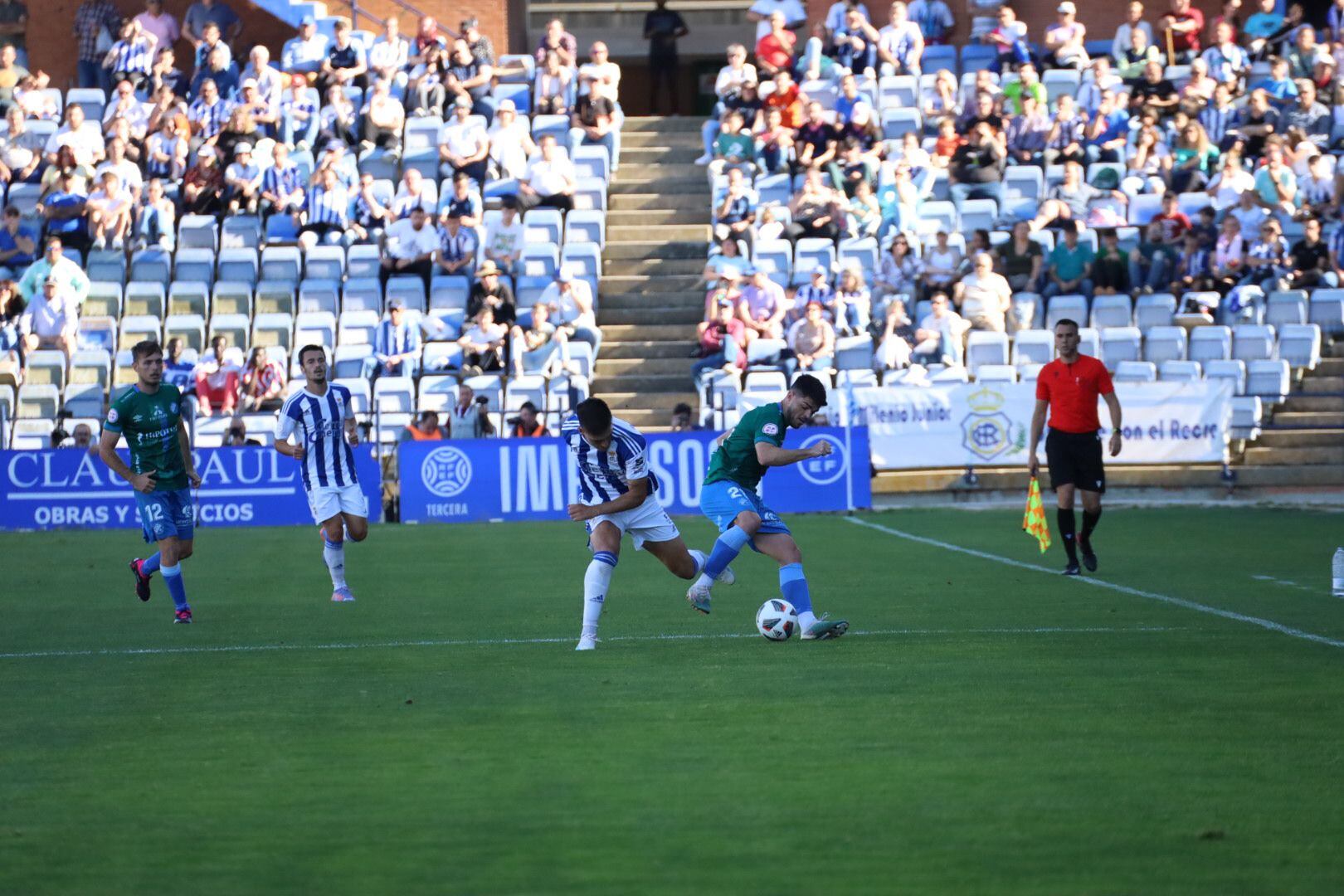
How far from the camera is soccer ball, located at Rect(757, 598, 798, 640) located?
10758mm

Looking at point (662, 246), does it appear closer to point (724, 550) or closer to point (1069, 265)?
point (1069, 265)

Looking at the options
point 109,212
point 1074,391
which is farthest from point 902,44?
point 1074,391

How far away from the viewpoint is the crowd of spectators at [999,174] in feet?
84.2

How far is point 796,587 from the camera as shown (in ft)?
35.6

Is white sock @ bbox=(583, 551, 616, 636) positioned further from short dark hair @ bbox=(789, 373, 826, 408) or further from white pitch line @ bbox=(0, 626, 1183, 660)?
short dark hair @ bbox=(789, 373, 826, 408)

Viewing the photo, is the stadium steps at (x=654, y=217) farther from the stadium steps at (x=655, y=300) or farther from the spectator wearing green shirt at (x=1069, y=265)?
the spectator wearing green shirt at (x=1069, y=265)

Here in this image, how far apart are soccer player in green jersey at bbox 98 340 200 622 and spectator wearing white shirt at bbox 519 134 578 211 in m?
15.7

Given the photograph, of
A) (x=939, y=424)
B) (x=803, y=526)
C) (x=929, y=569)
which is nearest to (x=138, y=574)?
(x=929, y=569)

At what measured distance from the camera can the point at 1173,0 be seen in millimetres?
31062

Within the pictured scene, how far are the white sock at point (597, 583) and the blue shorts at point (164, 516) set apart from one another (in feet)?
12.0

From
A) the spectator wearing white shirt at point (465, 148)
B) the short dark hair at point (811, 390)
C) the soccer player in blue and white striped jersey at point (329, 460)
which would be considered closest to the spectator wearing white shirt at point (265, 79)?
the spectator wearing white shirt at point (465, 148)

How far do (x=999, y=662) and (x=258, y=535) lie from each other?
43.9 ft

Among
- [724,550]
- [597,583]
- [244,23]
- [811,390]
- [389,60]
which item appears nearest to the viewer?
[811,390]

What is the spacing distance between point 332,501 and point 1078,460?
19.2 feet
